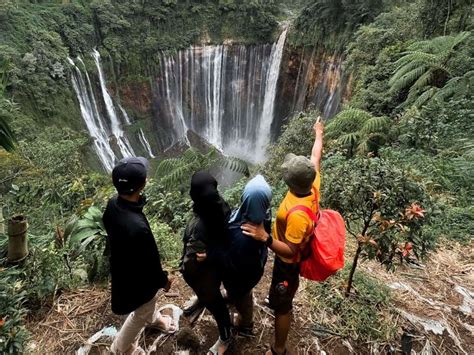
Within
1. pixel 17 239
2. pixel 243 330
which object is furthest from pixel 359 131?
pixel 17 239

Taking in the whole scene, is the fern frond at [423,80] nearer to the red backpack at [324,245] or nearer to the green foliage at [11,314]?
the red backpack at [324,245]

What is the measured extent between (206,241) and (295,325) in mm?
1189

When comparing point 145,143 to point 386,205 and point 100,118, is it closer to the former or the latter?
point 100,118

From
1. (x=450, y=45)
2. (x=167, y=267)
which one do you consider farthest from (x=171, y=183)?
(x=450, y=45)

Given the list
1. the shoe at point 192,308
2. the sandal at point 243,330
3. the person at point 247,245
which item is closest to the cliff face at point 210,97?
the shoe at point 192,308

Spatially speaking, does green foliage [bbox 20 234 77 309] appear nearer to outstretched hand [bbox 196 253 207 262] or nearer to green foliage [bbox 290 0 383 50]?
outstretched hand [bbox 196 253 207 262]

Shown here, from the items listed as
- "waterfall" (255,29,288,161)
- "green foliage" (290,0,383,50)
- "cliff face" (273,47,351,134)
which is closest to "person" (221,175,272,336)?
"cliff face" (273,47,351,134)

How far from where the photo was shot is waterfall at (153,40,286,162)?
2106 cm

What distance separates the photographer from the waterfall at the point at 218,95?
829 inches

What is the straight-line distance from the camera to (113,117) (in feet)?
62.1

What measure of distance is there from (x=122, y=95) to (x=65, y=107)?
13.8 feet

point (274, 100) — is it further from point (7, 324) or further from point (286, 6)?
point (7, 324)

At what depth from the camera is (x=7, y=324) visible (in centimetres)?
206

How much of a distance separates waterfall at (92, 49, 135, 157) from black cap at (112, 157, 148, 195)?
17236 mm
